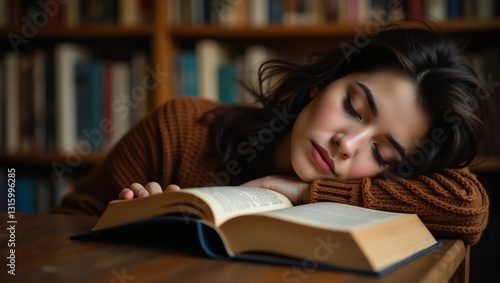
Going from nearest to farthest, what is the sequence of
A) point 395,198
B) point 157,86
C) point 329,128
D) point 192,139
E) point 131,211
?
point 131,211, point 395,198, point 329,128, point 192,139, point 157,86

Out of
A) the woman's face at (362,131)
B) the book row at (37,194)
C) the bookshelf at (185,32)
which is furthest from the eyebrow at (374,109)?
the book row at (37,194)

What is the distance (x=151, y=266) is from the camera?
0.66 meters

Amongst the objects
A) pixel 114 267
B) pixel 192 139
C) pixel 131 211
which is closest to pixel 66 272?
pixel 114 267

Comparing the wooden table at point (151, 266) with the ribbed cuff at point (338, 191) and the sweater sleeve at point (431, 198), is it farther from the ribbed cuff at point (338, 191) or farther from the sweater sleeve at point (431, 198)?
the ribbed cuff at point (338, 191)

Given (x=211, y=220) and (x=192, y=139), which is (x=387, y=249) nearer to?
(x=211, y=220)

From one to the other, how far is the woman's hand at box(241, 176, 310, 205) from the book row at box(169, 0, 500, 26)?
3.17 feet

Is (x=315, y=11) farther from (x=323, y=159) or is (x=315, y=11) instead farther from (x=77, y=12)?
(x=323, y=159)

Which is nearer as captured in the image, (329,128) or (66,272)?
(66,272)

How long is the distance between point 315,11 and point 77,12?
81cm

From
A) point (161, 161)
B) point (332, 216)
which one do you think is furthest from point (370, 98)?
point (161, 161)

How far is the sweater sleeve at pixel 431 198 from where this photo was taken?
86 centimetres

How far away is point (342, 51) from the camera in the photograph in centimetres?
121

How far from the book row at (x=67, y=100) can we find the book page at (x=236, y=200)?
1.19 meters

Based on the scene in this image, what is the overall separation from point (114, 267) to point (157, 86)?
1.33 m
